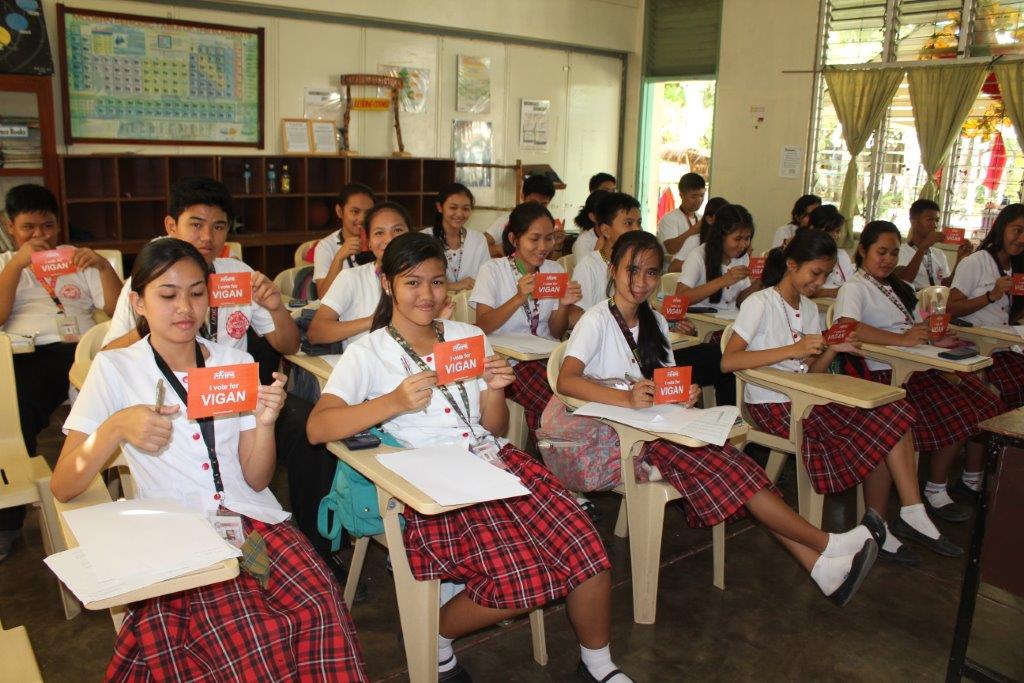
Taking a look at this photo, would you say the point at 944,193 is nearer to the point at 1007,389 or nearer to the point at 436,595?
the point at 1007,389

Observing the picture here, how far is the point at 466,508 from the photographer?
2225mm

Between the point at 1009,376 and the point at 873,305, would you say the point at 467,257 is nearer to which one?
the point at 873,305

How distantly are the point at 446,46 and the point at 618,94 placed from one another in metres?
2.57

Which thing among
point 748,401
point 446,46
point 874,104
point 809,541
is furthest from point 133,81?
point 874,104

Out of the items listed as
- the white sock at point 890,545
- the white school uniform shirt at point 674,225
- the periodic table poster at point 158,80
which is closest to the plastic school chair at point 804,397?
the white sock at point 890,545

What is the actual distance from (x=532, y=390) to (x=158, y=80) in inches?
174

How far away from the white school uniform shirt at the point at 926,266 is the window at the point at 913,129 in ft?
6.31

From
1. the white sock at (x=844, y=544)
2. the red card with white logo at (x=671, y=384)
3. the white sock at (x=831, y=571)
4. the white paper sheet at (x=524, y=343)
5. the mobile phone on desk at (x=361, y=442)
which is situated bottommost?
the white sock at (x=831, y=571)

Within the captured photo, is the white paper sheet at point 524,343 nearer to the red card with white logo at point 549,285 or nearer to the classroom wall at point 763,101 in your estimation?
the red card with white logo at point 549,285

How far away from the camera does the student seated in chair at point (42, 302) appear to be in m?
3.35

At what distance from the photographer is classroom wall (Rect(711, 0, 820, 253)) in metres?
8.43

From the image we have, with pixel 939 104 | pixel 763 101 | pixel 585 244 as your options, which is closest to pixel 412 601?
pixel 585 244

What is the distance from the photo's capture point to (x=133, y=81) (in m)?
6.22

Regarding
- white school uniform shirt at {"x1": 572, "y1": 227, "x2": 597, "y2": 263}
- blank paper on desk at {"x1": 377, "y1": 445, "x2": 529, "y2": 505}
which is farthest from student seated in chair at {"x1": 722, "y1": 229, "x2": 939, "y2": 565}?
white school uniform shirt at {"x1": 572, "y1": 227, "x2": 597, "y2": 263}
